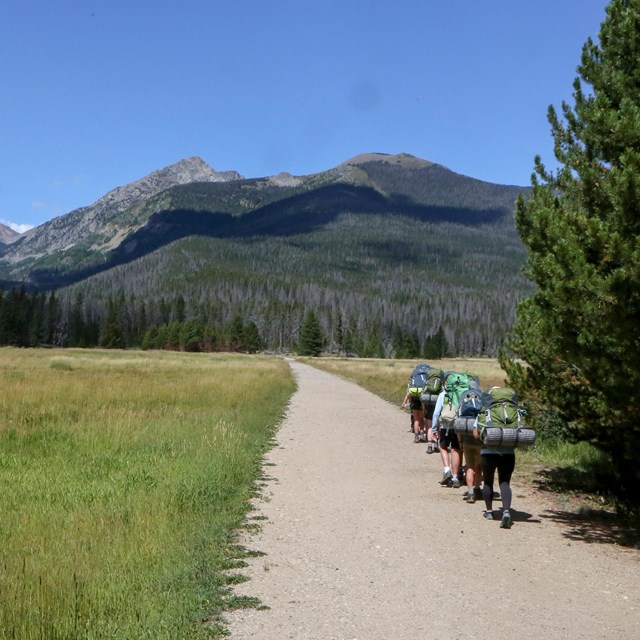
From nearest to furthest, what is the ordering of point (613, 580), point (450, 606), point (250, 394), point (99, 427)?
1. point (450, 606)
2. point (613, 580)
3. point (99, 427)
4. point (250, 394)

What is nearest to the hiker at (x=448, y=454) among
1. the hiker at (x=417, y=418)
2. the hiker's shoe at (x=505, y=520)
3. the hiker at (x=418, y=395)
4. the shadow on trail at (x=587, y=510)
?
the shadow on trail at (x=587, y=510)

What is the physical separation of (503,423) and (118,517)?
459cm

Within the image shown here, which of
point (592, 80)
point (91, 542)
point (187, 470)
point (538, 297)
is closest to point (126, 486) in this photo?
point (187, 470)

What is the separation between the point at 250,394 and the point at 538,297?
1545 centimetres

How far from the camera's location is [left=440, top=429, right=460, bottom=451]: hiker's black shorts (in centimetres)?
1016

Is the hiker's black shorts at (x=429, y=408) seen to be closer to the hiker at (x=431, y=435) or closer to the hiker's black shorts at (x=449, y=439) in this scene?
the hiker at (x=431, y=435)

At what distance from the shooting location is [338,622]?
4.66 m

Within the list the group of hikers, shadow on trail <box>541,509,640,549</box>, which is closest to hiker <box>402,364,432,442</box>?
the group of hikers

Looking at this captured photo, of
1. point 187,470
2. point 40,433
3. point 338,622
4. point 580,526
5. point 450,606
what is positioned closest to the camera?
point 338,622

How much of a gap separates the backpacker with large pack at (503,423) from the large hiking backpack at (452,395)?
1868 millimetres

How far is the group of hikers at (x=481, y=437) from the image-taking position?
25.5ft

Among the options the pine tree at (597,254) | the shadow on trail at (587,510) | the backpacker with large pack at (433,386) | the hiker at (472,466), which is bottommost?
the shadow on trail at (587,510)

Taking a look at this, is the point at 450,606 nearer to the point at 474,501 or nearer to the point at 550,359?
the point at 474,501

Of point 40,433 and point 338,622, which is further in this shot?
point 40,433
